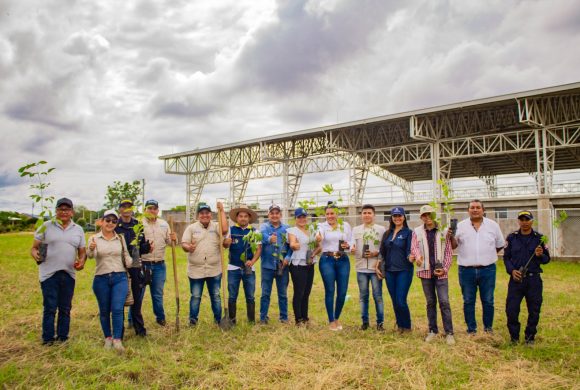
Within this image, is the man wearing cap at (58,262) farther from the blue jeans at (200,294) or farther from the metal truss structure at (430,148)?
the metal truss structure at (430,148)

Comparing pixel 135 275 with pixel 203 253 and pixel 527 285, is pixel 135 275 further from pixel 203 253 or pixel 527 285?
pixel 527 285

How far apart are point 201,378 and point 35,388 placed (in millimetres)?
1521

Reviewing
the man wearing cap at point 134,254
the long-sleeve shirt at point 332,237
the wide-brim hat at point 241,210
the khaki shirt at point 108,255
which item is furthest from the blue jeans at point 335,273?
the khaki shirt at point 108,255

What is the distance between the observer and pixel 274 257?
21.6 ft

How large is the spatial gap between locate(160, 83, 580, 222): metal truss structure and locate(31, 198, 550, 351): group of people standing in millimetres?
14767

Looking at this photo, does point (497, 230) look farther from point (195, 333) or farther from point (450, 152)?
point (450, 152)

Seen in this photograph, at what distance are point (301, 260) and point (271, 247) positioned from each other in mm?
478

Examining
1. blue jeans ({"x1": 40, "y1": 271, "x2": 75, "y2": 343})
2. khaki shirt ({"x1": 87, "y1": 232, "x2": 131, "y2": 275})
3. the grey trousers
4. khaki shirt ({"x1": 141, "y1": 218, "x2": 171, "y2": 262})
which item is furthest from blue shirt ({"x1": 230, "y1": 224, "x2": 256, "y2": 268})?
the grey trousers

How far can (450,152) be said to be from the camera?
2267 centimetres

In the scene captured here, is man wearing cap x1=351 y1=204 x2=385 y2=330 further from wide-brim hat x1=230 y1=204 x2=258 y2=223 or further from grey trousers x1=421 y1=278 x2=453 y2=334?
wide-brim hat x1=230 y1=204 x2=258 y2=223

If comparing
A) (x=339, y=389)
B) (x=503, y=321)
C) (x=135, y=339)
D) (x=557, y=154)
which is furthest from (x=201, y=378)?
(x=557, y=154)

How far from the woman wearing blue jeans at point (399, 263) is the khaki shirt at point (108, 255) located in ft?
11.0

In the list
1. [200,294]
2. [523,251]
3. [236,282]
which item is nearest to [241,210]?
[236,282]

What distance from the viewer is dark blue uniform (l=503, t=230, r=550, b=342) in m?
5.62
